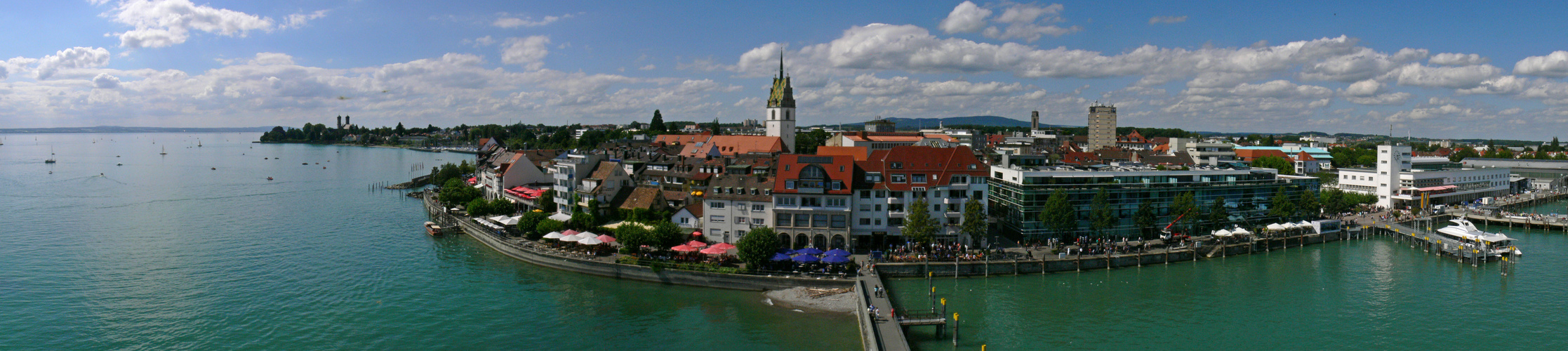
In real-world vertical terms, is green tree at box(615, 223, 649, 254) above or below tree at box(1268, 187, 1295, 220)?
below

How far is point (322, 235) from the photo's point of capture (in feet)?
186

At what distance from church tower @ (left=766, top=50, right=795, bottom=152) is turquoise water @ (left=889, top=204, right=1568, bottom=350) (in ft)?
176

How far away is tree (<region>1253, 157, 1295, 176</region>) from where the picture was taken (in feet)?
296

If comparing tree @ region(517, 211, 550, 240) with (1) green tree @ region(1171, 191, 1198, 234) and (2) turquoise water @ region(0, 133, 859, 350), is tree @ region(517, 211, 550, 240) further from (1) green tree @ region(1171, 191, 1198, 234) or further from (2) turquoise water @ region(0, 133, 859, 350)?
(1) green tree @ region(1171, 191, 1198, 234)

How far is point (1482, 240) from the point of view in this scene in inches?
1861

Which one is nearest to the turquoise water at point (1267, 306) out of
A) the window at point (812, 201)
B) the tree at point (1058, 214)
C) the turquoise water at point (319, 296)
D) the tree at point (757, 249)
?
the tree at point (1058, 214)

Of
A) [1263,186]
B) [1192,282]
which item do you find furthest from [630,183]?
[1263,186]

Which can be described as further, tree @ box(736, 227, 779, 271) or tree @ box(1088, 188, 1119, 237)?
tree @ box(1088, 188, 1119, 237)

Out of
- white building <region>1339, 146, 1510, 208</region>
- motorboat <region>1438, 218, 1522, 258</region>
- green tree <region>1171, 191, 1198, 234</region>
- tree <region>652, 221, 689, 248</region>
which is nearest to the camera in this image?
tree <region>652, 221, 689, 248</region>

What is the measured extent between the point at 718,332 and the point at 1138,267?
25.8 m

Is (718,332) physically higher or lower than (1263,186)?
lower

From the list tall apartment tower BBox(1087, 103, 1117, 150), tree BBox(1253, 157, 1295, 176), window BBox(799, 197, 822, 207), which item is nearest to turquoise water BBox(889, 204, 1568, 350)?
window BBox(799, 197, 822, 207)

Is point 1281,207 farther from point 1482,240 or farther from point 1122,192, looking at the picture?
point 1122,192

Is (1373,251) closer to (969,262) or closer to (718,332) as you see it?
(969,262)
